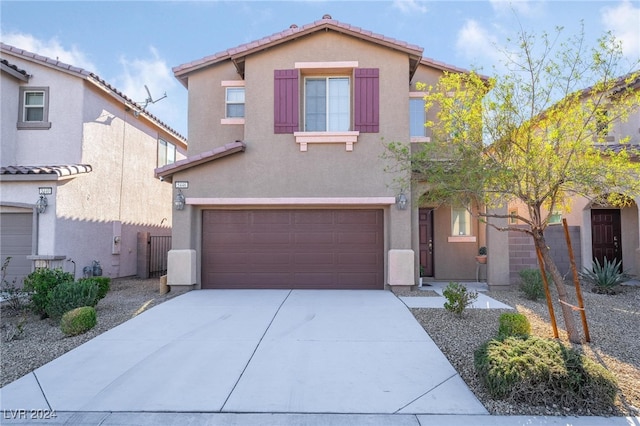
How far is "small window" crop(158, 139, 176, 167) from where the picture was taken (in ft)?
58.2

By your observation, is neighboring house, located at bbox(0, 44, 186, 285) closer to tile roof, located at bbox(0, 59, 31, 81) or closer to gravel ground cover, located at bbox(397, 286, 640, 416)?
tile roof, located at bbox(0, 59, 31, 81)

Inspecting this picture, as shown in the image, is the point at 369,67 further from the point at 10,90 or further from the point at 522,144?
the point at 10,90

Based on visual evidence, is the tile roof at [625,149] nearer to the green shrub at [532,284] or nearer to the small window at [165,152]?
the green shrub at [532,284]

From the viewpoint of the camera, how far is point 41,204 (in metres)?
11.3

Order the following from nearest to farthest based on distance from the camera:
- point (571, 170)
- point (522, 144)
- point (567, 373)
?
point (567, 373), point (571, 170), point (522, 144)

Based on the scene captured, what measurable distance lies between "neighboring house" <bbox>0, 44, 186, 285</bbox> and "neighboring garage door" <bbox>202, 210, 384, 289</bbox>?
432cm

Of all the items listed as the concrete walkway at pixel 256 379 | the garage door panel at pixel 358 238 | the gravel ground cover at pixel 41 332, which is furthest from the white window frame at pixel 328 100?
the gravel ground cover at pixel 41 332

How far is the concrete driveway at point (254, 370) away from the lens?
169 inches

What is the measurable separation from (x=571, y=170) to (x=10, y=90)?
1525 cm

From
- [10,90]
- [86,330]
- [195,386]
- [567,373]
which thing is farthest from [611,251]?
[10,90]

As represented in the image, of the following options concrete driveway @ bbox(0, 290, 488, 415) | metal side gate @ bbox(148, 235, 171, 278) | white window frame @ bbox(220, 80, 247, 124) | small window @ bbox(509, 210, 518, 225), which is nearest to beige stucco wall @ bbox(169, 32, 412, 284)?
white window frame @ bbox(220, 80, 247, 124)

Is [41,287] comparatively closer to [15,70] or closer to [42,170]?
[42,170]

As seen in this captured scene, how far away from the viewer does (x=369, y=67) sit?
11.1 m

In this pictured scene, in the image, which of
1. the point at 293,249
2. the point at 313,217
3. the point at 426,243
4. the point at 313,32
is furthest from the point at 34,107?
the point at 426,243
